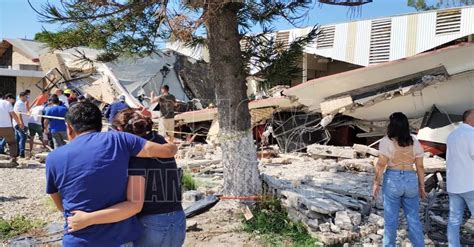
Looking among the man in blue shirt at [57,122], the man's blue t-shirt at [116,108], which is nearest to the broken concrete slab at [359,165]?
the man's blue t-shirt at [116,108]

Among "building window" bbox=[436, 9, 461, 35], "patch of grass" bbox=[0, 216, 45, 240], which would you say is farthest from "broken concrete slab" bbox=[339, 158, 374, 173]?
"building window" bbox=[436, 9, 461, 35]

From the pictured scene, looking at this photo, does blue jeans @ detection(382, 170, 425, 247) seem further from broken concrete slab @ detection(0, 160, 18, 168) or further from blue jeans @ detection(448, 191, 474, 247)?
broken concrete slab @ detection(0, 160, 18, 168)

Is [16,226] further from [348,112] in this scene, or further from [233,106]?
[348,112]

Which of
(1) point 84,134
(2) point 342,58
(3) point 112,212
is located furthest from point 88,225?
(2) point 342,58

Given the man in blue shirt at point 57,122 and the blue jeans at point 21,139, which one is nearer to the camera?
the man in blue shirt at point 57,122

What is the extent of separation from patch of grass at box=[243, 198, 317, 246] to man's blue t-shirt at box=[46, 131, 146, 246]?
2634mm

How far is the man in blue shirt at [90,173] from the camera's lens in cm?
240

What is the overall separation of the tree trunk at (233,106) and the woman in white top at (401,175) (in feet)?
6.23

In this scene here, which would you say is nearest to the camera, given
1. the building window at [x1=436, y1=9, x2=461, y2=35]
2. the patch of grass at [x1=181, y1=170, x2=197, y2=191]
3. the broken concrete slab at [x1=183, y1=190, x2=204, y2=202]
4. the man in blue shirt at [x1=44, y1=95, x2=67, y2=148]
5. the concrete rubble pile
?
the concrete rubble pile

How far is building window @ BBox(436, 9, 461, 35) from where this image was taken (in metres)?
13.7

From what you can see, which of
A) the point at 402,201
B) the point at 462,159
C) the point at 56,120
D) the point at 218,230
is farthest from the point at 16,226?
the point at 462,159

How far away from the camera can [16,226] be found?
509 cm

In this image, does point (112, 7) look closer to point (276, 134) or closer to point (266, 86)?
point (266, 86)

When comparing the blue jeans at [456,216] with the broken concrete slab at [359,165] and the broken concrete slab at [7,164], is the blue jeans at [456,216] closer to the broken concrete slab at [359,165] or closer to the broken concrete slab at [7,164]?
the broken concrete slab at [359,165]
